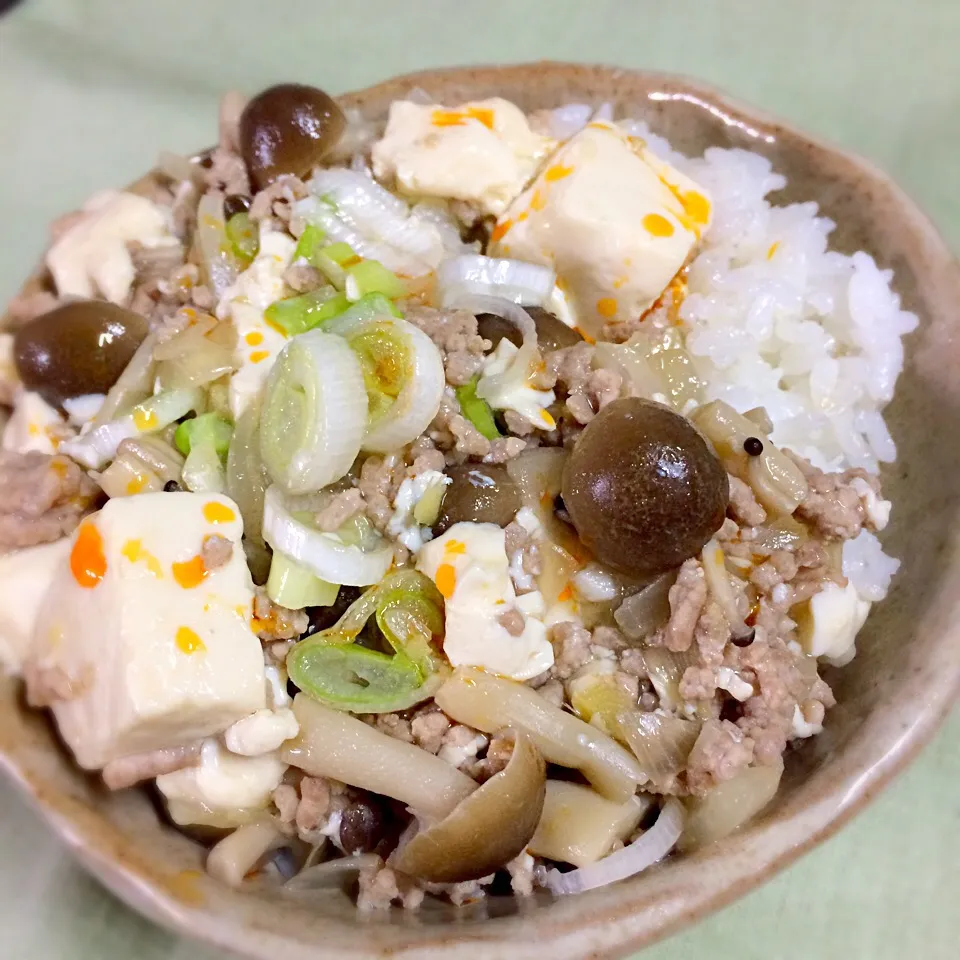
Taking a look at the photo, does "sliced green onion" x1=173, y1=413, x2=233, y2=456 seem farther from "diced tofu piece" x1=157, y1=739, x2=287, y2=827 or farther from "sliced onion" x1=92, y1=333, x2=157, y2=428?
"diced tofu piece" x1=157, y1=739, x2=287, y2=827

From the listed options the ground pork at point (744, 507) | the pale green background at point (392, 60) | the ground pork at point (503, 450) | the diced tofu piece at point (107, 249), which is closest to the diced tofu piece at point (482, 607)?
the ground pork at point (503, 450)

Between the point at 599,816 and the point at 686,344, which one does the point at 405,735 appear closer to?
the point at 599,816

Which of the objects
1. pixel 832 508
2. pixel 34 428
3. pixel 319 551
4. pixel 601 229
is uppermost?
pixel 601 229

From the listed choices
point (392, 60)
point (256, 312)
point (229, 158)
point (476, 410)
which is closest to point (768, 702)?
point (476, 410)

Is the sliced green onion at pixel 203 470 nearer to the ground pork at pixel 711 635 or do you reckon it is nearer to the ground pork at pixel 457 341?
the ground pork at pixel 457 341

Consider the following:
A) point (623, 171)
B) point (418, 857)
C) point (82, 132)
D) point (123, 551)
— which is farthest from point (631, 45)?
point (418, 857)

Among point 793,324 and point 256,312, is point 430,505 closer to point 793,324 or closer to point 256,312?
point 256,312
